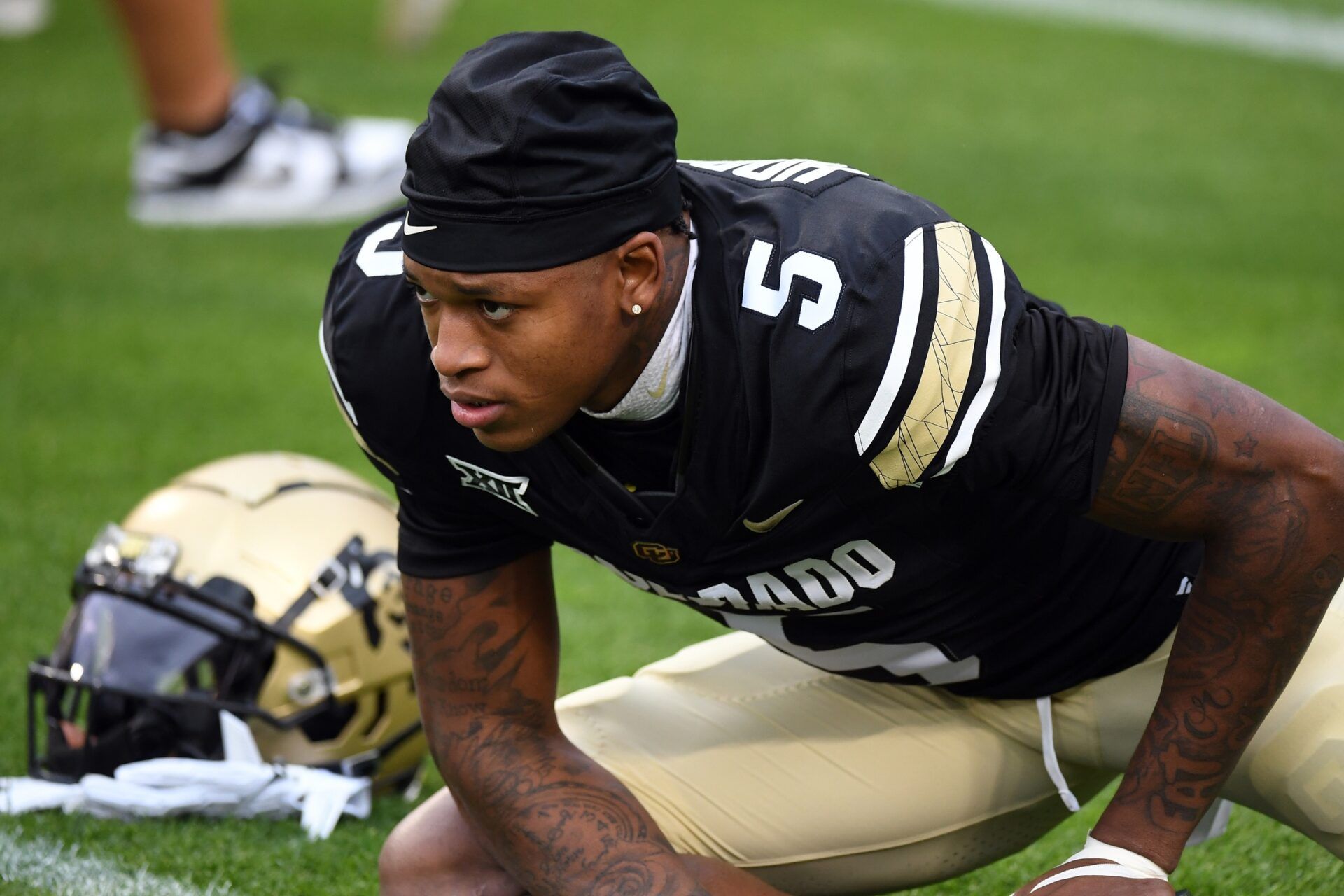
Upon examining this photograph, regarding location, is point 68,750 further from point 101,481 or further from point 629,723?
point 101,481

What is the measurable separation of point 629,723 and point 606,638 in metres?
1.02

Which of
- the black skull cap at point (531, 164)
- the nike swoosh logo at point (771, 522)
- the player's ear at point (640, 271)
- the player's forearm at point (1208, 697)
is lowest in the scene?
the player's forearm at point (1208, 697)

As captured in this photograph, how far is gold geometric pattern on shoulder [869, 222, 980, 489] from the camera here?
1658mm

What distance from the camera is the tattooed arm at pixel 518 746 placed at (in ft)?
6.74

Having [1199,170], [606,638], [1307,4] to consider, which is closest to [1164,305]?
[1199,170]

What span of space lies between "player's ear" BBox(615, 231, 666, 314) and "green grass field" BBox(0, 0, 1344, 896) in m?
1.17

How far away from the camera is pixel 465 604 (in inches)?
83.6

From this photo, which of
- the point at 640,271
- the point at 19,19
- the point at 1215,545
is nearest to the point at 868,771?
the point at 1215,545

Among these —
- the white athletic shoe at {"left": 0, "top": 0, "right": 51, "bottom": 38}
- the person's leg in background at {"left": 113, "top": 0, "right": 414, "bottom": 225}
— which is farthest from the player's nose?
the white athletic shoe at {"left": 0, "top": 0, "right": 51, "bottom": 38}

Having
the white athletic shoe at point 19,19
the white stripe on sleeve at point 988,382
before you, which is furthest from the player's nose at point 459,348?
the white athletic shoe at point 19,19

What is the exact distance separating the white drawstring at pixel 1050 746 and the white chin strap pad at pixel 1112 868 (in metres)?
0.31

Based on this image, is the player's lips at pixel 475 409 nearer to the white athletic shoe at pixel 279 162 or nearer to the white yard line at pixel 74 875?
the white yard line at pixel 74 875

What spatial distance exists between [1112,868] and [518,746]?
0.78 m

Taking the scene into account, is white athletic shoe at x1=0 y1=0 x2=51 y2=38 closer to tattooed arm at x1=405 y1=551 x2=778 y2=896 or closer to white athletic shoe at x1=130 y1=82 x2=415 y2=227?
white athletic shoe at x1=130 y1=82 x2=415 y2=227
